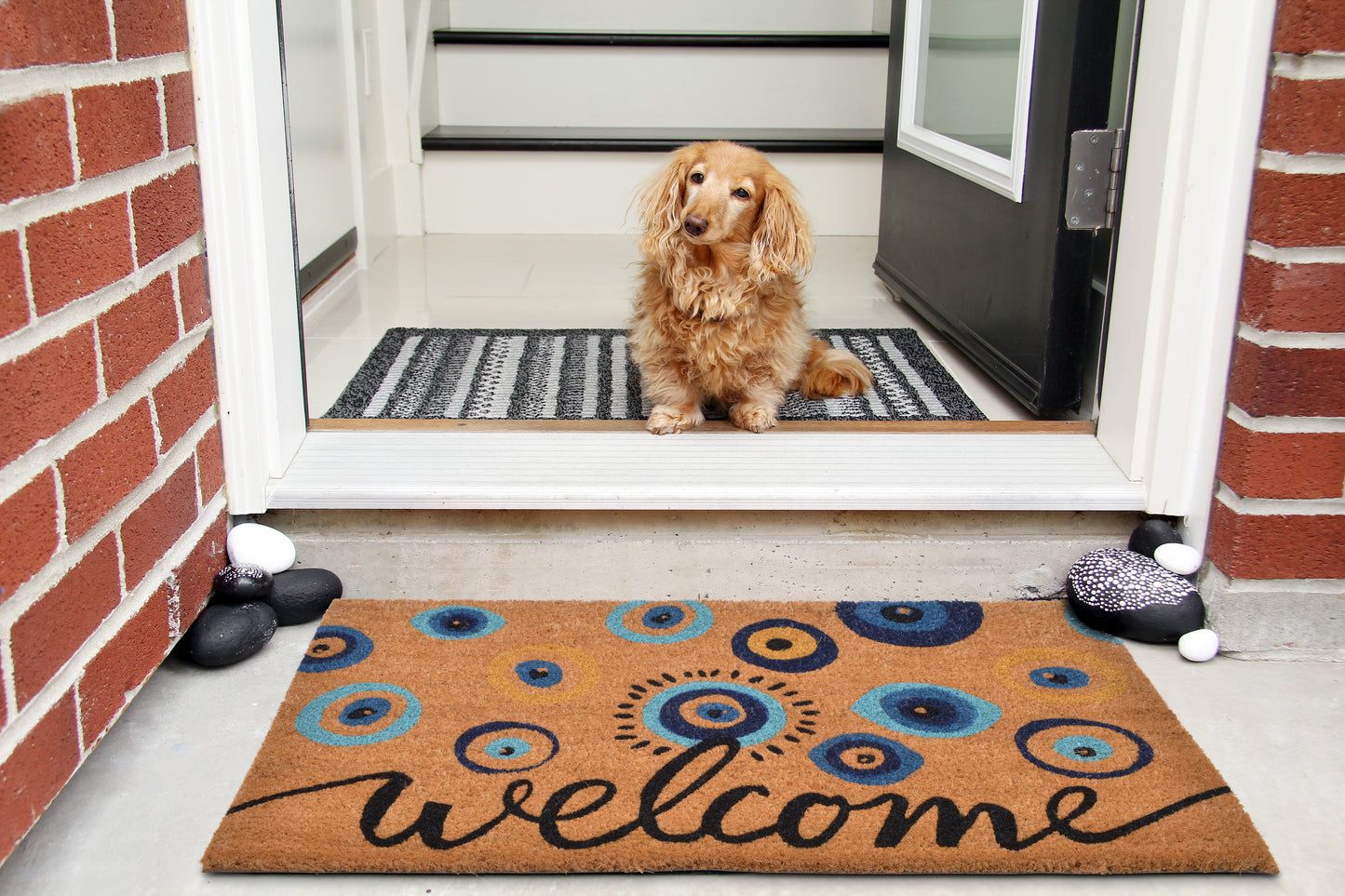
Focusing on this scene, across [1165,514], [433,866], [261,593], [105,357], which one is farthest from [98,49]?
[1165,514]

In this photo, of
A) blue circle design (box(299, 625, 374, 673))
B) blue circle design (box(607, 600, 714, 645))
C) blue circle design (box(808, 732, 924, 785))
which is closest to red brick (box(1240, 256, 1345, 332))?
blue circle design (box(808, 732, 924, 785))

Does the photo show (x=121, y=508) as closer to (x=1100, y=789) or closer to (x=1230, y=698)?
(x=1100, y=789)

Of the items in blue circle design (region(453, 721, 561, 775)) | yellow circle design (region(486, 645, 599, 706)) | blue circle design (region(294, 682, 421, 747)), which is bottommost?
blue circle design (region(294, 682, 421, 747))

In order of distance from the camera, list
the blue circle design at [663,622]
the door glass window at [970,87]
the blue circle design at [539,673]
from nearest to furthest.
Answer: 1. the blue circle design at [539,673]
2. the blue circle design at [663,622]
3. the door glass window at [970,87]

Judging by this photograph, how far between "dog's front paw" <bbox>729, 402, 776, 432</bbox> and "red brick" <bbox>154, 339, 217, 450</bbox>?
0.79 meters

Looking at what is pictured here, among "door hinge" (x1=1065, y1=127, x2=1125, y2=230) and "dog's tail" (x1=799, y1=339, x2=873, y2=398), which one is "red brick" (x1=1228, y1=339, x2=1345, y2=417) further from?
"dog's tail" (x1=799, y1=339, x2=873, y2=398)

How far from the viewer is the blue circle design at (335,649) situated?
4.65 ft

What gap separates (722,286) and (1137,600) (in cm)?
79

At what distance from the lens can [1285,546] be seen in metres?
1.45

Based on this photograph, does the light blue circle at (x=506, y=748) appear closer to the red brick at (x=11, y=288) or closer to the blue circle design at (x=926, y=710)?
the blue circle design at (x=926, y=710)

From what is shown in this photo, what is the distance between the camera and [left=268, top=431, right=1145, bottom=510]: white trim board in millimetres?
1559

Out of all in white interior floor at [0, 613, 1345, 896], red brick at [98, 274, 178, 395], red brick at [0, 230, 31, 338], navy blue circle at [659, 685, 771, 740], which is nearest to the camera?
red brick at [0, 230, 31, 338]

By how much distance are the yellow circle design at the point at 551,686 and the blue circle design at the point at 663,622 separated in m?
0.08

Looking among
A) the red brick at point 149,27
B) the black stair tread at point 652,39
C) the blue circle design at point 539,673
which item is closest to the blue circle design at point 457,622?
the blue circle design at point 539,673
